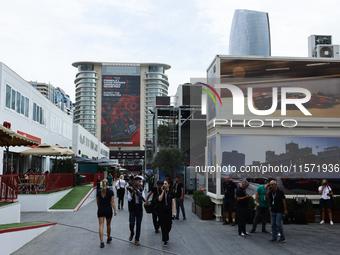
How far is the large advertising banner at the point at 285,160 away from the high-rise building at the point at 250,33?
446 ft

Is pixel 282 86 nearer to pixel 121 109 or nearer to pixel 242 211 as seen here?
pixel 242 211

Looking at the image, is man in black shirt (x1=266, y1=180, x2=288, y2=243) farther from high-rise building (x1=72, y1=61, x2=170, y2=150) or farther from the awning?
high-rise building (x1=72, y1=61, x2=170, y2=150)

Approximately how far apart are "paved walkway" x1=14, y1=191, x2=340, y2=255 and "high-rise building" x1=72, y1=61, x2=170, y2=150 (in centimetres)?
14272

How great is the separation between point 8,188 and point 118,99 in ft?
480

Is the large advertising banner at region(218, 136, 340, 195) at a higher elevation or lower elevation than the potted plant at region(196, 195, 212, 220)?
higher

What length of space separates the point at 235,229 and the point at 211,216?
7.15 ft

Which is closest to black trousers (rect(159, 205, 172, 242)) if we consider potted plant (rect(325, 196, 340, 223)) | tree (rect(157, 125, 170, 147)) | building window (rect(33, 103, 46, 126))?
potted plant (rect(325, 196, 340, 223))

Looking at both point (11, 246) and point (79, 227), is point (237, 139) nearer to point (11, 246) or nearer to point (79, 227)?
point (79, 227)

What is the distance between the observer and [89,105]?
156m

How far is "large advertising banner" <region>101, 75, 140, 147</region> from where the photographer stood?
155m

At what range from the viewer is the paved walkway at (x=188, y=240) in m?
8.31

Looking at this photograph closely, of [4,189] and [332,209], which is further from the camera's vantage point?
[332,209]

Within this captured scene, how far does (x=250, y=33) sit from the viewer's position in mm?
145875

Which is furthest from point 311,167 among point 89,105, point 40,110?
point 89,105
